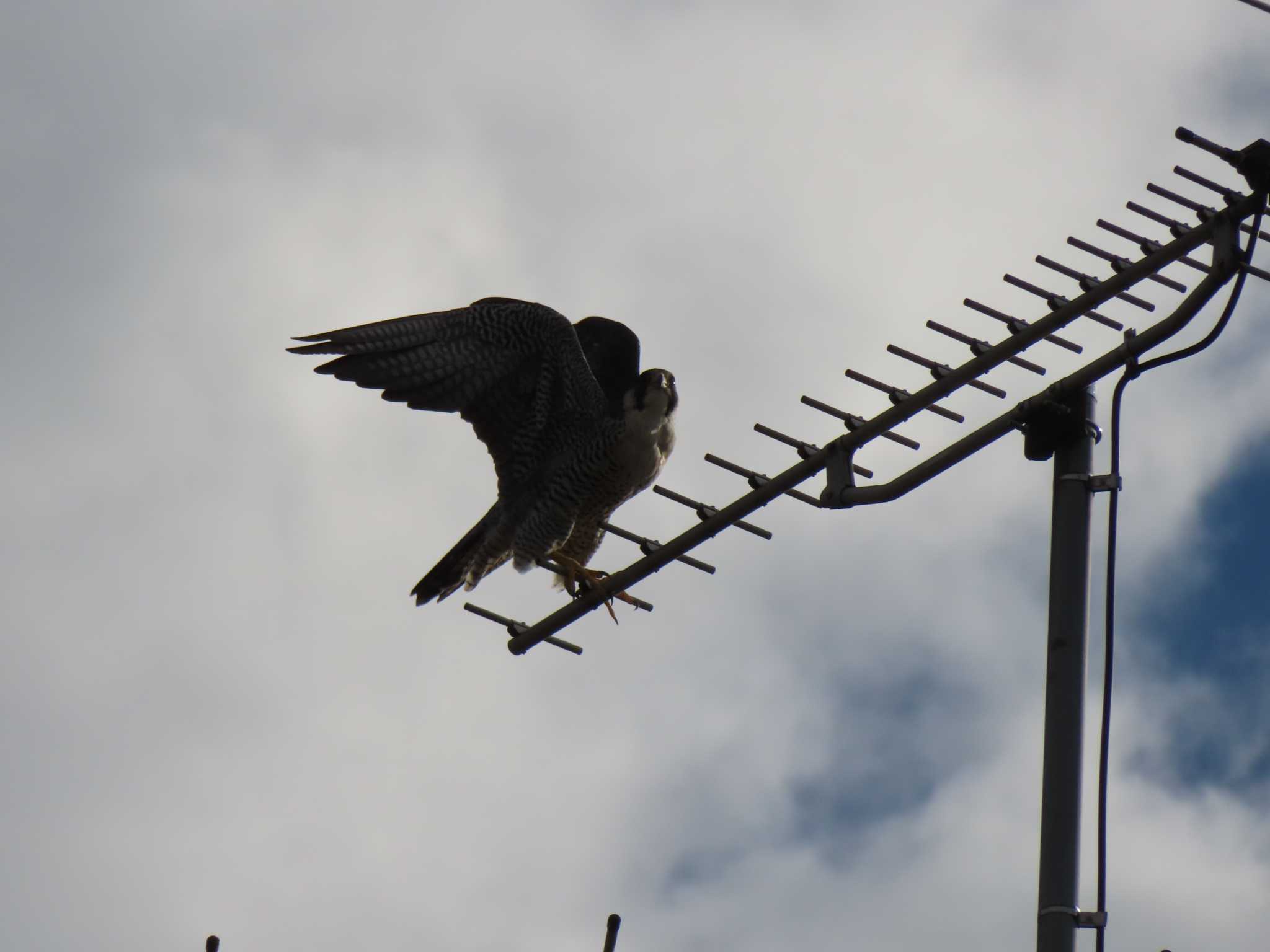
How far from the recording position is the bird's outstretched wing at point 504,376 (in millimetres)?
8523

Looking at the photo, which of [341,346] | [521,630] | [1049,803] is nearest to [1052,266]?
[1049,803]

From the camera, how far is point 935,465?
4.39 metres

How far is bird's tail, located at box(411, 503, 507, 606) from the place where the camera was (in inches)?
362

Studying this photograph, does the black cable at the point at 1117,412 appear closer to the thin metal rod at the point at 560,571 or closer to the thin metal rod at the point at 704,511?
the thin metal rod at the point at 704,511

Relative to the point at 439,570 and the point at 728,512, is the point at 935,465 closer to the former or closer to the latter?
the point at 728,512

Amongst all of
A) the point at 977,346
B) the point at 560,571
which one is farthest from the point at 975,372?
the point at 560,571

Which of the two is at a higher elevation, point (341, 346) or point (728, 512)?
point (341, 346)

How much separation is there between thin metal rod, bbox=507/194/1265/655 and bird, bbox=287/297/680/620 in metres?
2.92

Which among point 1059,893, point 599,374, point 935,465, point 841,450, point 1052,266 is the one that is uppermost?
point 599,374

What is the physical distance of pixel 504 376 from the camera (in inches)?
355

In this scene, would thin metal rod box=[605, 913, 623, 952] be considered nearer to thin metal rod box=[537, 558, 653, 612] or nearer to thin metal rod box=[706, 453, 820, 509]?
thin metal rod box=[706, 453, 820, 509]

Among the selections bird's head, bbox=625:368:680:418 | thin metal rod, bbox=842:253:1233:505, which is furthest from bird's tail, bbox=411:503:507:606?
thin metal rod, bbox=842:253:1233:505

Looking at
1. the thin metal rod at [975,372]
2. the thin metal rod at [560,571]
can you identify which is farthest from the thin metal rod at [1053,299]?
the thin metal rod at [560,571]

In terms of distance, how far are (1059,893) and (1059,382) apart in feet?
3.96
